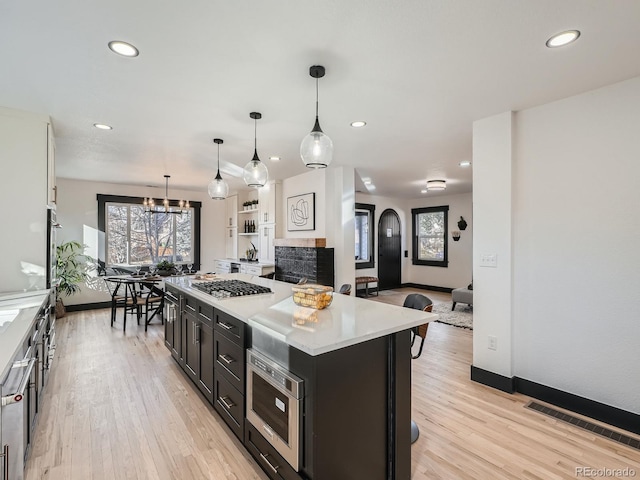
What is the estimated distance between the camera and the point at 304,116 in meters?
3.06

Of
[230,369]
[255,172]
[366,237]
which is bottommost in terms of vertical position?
[230,369]

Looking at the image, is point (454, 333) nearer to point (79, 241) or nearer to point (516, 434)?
point (516, 434)

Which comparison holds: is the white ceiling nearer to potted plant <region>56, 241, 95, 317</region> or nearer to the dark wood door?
potted plant <region>56, 241, 95, 317</region>

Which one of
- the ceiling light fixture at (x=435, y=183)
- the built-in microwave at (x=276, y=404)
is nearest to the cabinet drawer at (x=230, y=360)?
the built-in microwave at (x=276, y=404)

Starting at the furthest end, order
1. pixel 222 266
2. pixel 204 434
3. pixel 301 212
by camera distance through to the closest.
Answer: pixel 222 266
pixel 301 212
pixel 204 434

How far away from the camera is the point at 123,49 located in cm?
197

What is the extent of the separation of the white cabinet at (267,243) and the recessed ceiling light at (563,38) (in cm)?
496

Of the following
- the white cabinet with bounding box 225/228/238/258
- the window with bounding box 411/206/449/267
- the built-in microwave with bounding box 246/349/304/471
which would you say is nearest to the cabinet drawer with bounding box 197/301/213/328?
the built-in microwave with bounding box 246/349/304/471

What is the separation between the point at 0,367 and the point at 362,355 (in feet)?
5.34

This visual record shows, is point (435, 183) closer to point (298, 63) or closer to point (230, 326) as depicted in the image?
point (298, 63)

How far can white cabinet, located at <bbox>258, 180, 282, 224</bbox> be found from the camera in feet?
20.3

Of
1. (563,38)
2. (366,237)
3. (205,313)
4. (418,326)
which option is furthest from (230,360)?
(366,237)

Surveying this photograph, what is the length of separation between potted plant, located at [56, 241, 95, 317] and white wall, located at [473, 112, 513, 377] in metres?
6.46

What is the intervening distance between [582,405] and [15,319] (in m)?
4.23
